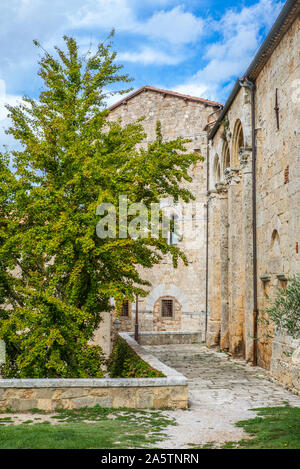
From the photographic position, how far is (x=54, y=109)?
10609 mm

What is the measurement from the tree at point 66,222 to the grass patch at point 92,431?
1769 mm

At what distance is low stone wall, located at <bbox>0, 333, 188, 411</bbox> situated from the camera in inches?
308

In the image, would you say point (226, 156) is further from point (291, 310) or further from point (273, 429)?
point (273, 429)

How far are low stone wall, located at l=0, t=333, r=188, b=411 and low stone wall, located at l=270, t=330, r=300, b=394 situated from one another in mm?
2432

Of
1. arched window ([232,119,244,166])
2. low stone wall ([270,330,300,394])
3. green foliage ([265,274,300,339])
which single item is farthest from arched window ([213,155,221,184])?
green foliage ([265,274,300,339])

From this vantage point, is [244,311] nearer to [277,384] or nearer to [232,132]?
[277,384]

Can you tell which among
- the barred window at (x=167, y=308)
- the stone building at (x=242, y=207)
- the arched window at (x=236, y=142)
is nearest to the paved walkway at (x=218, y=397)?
the stone building at (x=242, y=207)

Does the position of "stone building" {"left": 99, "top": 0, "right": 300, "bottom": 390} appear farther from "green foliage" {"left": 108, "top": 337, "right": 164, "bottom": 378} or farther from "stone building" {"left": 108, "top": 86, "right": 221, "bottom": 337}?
"green foliage" {"left": 108, "top": 337, "right": 164, "bottom": 378}

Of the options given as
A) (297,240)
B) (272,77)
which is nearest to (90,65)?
(272,77)

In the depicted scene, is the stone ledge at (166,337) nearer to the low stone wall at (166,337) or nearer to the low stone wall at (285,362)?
the low stone wall at (166,337)

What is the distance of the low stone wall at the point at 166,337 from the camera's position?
2047cm

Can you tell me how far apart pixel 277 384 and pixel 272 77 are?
728cm

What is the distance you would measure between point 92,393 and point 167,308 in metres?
15.8
